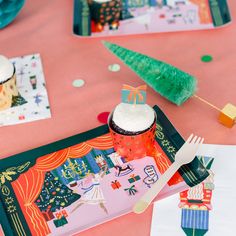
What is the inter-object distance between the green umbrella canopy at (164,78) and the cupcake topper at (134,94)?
0.16m

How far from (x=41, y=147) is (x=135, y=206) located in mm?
233

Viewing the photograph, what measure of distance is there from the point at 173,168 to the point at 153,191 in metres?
0.06

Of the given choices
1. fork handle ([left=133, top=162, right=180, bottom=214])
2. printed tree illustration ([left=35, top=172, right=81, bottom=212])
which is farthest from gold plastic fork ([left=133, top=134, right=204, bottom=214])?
printed tree illustration ([left=35, top=172, right=81, bottom=212])

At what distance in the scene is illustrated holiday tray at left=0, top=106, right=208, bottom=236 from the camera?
28.1 inches

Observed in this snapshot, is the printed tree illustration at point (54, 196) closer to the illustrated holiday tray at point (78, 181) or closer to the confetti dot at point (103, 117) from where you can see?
the illustrated holiday tray at point (78, 181)

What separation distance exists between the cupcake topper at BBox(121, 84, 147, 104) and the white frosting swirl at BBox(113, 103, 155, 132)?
14 mm

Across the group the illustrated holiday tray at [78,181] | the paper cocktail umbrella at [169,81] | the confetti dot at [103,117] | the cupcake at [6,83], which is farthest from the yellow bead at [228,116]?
the cupcake at [6,83]

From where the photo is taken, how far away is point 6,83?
90 centimetres

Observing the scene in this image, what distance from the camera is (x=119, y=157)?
81 centimetres

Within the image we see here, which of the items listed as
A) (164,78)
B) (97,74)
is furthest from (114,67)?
(164,78)

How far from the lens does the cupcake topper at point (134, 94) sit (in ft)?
2.42

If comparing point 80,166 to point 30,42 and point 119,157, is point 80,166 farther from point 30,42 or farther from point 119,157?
point 30,42

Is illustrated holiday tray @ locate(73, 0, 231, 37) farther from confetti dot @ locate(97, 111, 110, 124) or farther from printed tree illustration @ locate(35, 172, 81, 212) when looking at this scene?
printed tree illustration @ locate(35, 172, 81, 212)

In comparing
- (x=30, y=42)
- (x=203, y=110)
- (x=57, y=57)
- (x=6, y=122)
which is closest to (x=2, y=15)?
(x=30, y=42)
